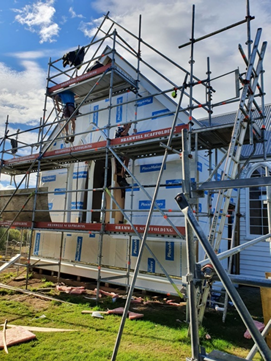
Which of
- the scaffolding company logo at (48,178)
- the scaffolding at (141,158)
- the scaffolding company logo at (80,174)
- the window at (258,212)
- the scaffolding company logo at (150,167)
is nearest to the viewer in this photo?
the scaffolding at (141,158)

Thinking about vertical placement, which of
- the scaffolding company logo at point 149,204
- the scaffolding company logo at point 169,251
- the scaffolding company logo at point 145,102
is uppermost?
the scaffolding company logo at point 145,102

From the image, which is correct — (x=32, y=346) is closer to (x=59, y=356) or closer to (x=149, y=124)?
(x=59, y=356)

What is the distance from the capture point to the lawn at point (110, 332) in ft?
14.1

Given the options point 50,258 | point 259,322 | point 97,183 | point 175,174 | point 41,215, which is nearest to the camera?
point 259,322

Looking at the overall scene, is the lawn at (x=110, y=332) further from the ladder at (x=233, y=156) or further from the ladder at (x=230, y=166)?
the ladder at (x=233, y=156)

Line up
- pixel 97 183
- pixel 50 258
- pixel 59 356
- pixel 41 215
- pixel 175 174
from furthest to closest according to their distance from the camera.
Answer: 1. pixel 97 183
2. pixel 50 258
3. pixel 41 215
4. pixel 175 174
5. pixel 59 356

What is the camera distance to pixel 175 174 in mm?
8125

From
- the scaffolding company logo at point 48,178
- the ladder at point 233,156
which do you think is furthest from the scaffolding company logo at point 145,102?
the scaffolding company logo at point 48,178

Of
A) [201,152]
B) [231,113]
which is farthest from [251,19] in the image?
[231,113]

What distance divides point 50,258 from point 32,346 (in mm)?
6283

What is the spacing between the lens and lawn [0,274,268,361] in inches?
169

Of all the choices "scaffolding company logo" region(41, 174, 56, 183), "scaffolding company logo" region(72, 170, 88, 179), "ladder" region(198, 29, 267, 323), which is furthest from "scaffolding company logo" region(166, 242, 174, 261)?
"scaffolding company logo" region(41, 174, 56, 183)

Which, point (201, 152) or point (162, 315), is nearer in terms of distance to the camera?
point (162, 315)

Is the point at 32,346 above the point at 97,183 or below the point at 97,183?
below
